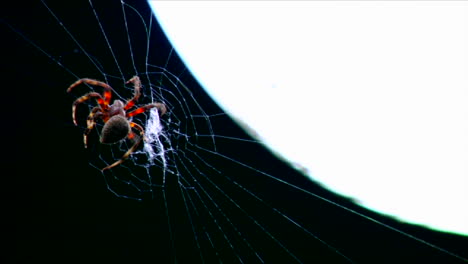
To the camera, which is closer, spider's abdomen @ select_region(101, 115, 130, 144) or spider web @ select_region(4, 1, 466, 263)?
spider's abdomen @ select_region(101, 115, 130, 144)

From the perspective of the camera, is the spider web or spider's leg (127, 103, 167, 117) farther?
the spider web

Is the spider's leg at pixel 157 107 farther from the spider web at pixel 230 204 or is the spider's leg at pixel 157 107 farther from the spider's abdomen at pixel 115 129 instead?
the spider web at pixel 230 204

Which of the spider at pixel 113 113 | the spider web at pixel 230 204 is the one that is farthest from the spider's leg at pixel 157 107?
the spider web at pixel 230 204

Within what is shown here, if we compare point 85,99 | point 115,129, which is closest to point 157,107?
point 115,129

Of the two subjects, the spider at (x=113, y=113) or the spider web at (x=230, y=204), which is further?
the spider web at (x=230, y=204)

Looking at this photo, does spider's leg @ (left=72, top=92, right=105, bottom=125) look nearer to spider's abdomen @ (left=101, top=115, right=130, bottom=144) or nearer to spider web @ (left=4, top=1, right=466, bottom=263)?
spider's abdomen @ (left=101, top=115, right=130, bottom=144)

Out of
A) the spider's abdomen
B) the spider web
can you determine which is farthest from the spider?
the spider web

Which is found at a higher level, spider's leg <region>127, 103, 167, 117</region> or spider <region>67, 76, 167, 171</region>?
spider's leg <region>127, 103, 167, 117</region>

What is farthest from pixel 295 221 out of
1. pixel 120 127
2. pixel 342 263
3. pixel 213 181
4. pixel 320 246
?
pixel 120 127

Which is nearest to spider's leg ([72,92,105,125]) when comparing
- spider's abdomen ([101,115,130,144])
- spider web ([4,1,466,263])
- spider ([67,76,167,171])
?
spider ([67,76,167,171])
